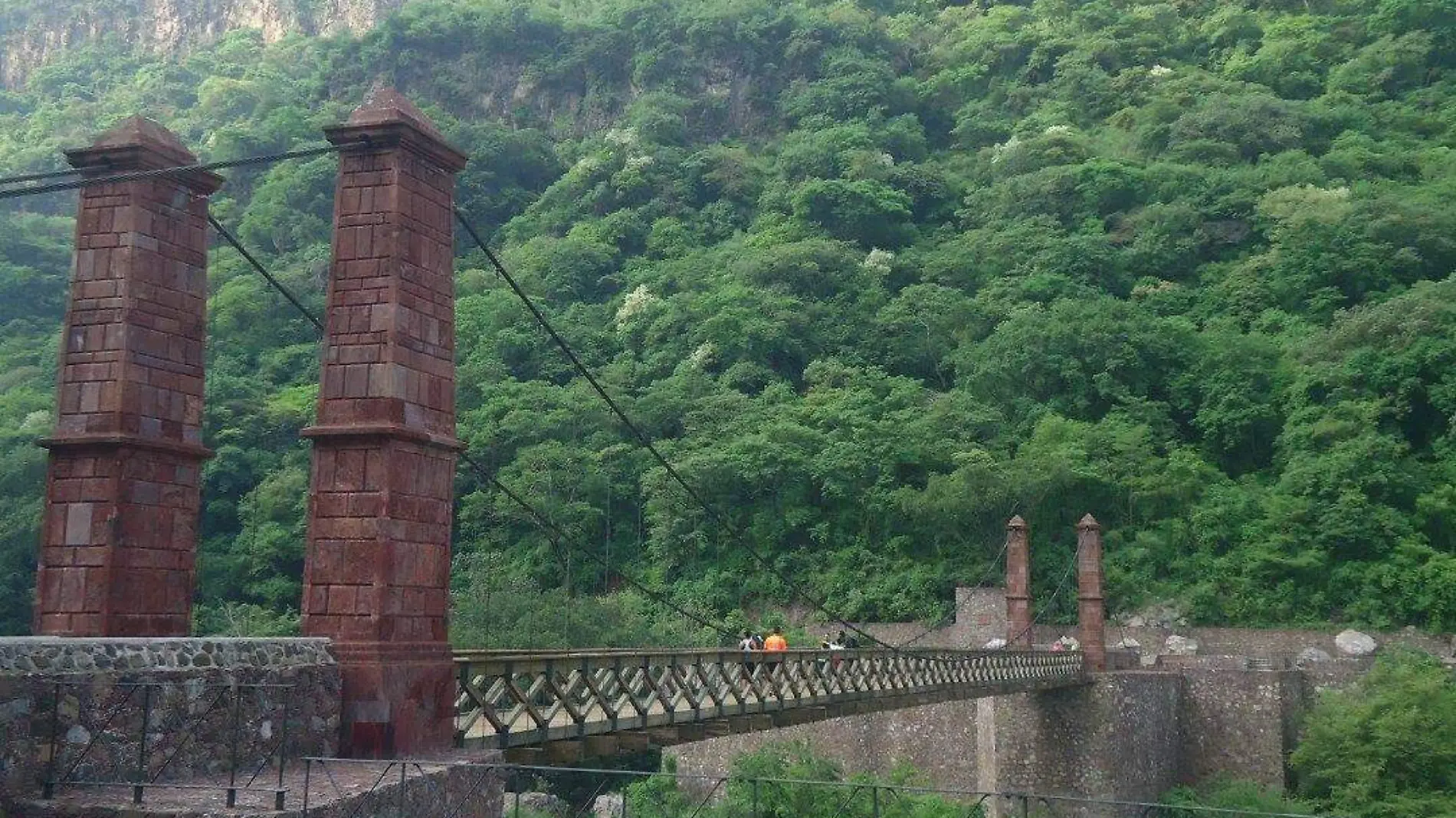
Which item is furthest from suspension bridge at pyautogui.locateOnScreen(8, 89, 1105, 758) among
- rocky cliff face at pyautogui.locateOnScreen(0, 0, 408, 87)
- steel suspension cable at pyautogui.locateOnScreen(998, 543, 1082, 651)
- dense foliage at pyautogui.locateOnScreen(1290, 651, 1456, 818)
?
rocky cliff face at pyautogui.locateOnScreen(0, 0, 408, 87)

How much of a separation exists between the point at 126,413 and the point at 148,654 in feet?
9.26

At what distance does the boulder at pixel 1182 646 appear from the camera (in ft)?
74.9

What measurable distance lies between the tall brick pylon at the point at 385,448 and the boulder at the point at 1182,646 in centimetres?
1842

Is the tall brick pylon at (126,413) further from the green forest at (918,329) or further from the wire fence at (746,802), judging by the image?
the green forest at (918,329)

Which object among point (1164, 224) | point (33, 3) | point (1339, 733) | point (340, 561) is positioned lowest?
point (1339, 733)

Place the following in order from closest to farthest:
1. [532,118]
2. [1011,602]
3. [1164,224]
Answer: [1011,602] → [1164,224] → [532,118]

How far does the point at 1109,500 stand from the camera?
26203mm

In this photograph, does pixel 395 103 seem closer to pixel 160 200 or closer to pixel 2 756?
pixel 160 200

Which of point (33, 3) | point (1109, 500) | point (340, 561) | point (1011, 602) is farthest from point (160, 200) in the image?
point (33, 3)

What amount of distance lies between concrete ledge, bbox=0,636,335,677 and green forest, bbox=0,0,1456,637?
993 cm

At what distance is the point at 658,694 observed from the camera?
29.8 ft

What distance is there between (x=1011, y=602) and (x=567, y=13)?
37846mm

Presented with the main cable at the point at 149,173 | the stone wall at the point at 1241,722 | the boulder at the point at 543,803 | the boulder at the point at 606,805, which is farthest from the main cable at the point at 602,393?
the stone wall at the point at 1241,722

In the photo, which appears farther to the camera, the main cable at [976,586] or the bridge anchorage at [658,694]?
the main cable at [976,586]
